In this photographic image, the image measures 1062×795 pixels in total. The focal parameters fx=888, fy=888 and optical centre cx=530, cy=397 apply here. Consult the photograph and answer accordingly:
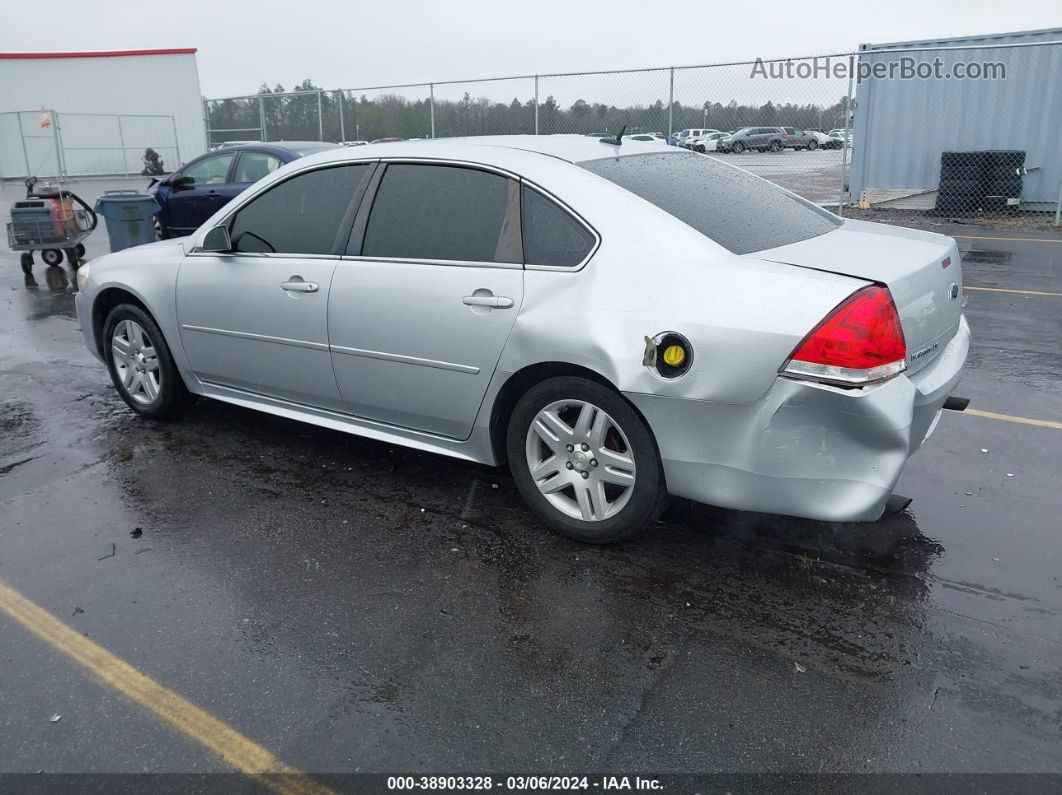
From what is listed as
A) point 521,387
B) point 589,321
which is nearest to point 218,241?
point 521,387

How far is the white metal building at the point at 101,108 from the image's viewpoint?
1339 inches

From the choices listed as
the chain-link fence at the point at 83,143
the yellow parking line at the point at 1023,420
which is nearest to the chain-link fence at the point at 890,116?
the yellow parking line at the point at 1023,420

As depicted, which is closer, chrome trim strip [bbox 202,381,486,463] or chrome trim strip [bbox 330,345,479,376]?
chrome trim strip [bbox 330,345,479,376]

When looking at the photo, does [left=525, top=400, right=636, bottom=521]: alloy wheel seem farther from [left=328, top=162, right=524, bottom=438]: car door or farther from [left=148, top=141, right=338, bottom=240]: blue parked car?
[left=148, top=141, right=338, bottom=240]: blue parked car

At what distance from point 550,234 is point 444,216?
0.60 metres

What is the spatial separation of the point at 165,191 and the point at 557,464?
1094 centimetres

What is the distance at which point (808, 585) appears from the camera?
3436 mm

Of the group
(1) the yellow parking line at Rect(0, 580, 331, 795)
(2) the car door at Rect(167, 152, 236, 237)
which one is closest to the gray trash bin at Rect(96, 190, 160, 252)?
(2) the car door at Rect(167, 152, 236, 237)

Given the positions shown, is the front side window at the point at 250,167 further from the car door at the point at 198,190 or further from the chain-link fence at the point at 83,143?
the chain-link fence at the point at 83,143

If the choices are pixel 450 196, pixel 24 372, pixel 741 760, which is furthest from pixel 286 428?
pixel 741 760

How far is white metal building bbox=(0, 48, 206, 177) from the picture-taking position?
34000 millimetres

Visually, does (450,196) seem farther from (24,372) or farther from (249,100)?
(249,100)

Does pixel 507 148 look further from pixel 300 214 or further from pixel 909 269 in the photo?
pixel 909 269

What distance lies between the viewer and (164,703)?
2.81m
